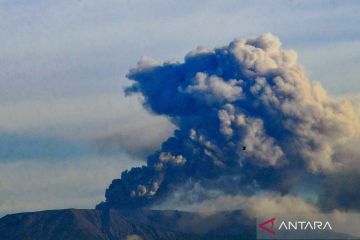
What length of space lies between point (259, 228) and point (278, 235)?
8568 millimetres

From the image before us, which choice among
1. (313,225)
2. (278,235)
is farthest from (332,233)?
(278,235)

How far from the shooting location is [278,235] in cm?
16050

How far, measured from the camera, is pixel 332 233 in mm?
171875

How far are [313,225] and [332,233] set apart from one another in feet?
15.6

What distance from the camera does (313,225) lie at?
175 metres

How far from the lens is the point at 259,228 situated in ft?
553

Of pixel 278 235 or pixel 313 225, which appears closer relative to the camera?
pixel 278 235

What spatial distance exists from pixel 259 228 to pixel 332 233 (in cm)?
1483

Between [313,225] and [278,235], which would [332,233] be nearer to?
[313,225]

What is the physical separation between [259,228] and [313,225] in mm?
13050

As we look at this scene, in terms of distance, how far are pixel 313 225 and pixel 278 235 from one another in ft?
55.9

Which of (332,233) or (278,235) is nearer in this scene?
(278,235)
